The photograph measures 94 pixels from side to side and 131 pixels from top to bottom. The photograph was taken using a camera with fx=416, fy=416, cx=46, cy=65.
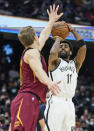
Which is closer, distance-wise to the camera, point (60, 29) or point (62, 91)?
point (62, 91)

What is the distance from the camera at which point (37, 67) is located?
518 centimetres

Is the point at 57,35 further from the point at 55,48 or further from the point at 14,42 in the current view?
the point at 14,42

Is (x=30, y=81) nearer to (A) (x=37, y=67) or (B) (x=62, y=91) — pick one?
(A) (x=37, y=67)

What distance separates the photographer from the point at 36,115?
5578 mm

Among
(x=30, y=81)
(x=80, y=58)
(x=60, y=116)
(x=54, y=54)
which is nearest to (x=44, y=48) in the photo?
(x=80, y=58)

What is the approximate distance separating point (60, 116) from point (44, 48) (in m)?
8.98

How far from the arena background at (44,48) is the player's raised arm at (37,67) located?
211 inches

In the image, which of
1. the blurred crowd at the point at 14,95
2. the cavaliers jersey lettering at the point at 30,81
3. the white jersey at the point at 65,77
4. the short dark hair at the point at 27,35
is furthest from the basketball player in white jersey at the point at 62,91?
the blurred crowd at the point at 14,95

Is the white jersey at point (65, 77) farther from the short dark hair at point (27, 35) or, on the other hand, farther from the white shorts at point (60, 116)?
the short dark hair at point (27, 35)

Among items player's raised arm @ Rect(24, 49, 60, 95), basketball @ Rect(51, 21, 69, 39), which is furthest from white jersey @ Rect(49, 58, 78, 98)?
player's raised arm @ Rect(24, 49, 60, 95)

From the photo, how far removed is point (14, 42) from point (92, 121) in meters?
6.22

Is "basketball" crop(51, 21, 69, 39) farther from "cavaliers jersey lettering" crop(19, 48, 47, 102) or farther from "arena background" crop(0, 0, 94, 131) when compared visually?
"arena background" crop(0, 0, 94, 131)

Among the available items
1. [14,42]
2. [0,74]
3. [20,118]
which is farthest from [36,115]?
[14,42]

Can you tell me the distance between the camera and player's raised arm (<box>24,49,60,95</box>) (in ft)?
16.4
